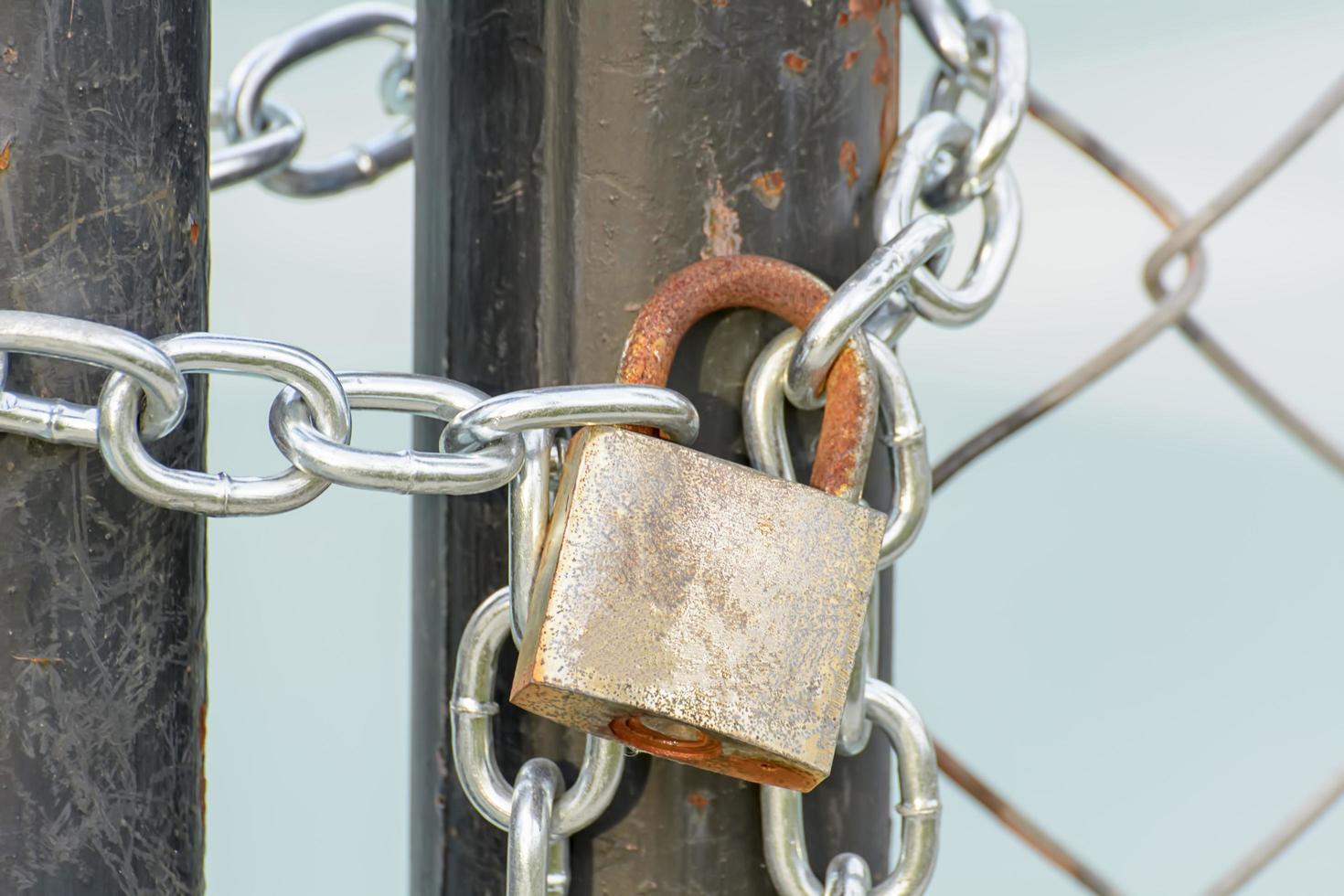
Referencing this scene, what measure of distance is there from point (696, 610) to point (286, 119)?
14.6 inches

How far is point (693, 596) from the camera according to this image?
20.2 inches

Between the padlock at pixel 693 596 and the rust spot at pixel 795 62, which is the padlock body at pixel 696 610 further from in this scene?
the rust spot at pixel 795 62

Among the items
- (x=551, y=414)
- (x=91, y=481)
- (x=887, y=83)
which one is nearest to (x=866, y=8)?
(x=887, y=83)

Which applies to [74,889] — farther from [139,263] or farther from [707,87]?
[707,87]

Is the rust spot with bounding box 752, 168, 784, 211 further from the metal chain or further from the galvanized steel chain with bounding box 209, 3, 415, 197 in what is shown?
the galvanized steel chain with bounding box 209, 3, 415, 197

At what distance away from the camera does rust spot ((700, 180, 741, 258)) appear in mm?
559

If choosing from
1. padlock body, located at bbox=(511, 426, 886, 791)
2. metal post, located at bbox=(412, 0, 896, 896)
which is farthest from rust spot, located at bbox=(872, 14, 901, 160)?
padlock body, located at bbox=(511, 426, 886, 791)

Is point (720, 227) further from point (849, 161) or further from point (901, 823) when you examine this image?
point (901, 823)

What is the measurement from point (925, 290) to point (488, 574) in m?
0.19

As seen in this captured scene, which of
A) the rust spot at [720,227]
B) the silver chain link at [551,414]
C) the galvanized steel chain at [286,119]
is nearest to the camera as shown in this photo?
the silver chain link at [551,414]

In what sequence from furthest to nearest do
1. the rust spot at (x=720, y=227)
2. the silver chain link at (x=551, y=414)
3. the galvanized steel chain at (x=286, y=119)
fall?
the galvanized steel chain at (x=286, y=119) → the rust spot at (x=720, y=227) → the silver chain link at (x=551, y=414)

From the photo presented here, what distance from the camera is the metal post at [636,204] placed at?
0.55 meters

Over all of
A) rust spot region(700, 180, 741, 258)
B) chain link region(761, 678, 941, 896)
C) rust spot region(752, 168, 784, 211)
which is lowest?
chain link region(761, 678, 941, 896)

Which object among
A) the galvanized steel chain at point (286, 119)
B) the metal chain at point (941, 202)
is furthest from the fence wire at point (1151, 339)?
the galvanized steel chain at point (286, 119)
